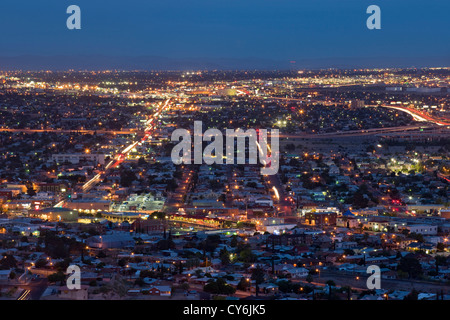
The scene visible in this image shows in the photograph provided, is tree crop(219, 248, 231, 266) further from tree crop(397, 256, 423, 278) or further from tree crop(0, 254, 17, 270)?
tree crop(0, 254, 17, 270)

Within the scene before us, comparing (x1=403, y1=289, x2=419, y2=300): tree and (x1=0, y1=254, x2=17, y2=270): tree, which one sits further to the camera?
(x1=0, y1=254, x2=17, y2=270): tree

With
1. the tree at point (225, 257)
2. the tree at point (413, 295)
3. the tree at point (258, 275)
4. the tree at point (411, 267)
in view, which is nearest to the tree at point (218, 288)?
the tree at point (258, 275)

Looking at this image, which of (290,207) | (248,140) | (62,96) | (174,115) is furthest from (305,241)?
(62,96)

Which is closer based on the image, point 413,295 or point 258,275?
point 413,295

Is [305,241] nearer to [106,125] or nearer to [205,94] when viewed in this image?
[106,125]

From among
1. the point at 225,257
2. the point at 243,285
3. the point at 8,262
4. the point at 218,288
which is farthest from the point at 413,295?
the point at 8,262

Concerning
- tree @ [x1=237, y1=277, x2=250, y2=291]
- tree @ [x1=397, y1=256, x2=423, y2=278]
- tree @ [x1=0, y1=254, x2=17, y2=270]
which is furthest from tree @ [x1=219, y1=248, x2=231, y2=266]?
tree @ [x1=0, y1=254, x2=17, y2=270]

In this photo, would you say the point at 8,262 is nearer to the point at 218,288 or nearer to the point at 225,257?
the point at 225,257

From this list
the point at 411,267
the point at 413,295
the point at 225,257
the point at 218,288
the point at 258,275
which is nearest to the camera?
the point at 413,295

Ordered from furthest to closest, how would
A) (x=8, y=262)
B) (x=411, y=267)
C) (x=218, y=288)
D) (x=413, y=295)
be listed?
(x=411, y=267) → (x=8, y=262) → (x=218, y=288) → (x=413, y=295)

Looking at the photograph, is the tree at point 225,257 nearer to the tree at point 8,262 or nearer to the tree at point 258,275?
the tree at point 258,275

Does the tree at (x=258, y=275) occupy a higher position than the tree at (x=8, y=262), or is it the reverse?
the tree at (x=8, y=262)

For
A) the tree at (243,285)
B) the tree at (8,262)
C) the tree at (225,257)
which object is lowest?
the tree at (225,257)
